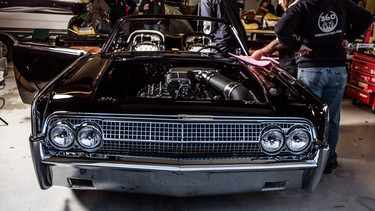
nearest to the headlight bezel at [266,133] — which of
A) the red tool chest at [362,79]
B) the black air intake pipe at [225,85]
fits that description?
the black air intake pipe at [225,85]

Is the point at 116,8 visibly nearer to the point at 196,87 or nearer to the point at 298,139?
the point at 196,87

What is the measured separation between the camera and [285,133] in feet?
6.40

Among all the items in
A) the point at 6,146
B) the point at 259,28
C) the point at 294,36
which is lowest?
the point at 6,146

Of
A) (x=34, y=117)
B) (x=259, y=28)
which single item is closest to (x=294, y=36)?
(x=34, y=117)

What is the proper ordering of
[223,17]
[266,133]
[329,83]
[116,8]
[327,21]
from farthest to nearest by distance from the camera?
[116,8], [223,17], [329,83], [327,21], [266,133]

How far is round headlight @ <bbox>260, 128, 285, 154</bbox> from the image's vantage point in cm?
194

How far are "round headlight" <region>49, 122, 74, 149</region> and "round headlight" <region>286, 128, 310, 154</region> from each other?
1.14 m

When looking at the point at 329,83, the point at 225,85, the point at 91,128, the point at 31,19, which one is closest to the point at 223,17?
the point at 329,83

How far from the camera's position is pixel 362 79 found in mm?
4980

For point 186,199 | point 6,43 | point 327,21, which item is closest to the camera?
point 186,199

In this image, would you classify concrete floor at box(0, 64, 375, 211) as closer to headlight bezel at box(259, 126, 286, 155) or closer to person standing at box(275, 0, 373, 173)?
person standing at box(275, 0, 373, 173)

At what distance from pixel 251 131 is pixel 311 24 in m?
1.16

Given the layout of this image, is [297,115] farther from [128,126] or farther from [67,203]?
[67,203]

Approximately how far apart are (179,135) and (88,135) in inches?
18.3
